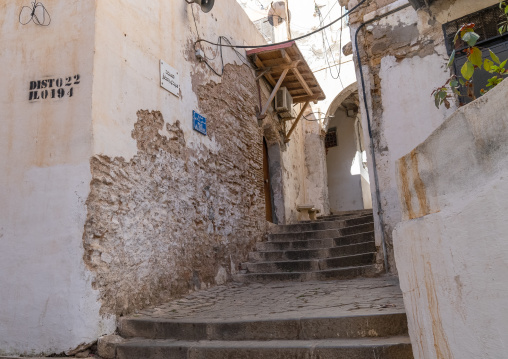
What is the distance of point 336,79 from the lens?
11.6 m

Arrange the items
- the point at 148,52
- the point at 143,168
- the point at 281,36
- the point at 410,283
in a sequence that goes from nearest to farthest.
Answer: the point at 410,283
the point at 143,168
the point at 148,52
the point at 281,36

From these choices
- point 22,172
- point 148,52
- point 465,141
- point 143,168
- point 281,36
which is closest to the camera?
point 465,141

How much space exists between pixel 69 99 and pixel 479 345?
3.74 metres

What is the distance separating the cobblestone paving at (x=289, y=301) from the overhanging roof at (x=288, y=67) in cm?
436

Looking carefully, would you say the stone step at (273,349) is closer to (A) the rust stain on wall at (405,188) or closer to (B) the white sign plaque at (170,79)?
(A) the rust stain on wall at (405,188)

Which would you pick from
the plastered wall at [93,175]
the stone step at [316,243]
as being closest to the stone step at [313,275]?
the plastered wall at [93,175]

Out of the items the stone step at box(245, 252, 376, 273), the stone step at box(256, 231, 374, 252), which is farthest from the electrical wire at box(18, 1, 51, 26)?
the stone step at box(256, 231, 374, 252)

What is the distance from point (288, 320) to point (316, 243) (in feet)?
11.5

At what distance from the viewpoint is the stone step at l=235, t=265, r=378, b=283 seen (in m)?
5.37

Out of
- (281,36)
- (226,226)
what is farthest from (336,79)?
(226,226)

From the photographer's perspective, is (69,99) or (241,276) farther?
(241,276)

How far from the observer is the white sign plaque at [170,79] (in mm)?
5031

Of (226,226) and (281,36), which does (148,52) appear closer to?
(226,226)

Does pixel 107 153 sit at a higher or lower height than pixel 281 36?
lower
